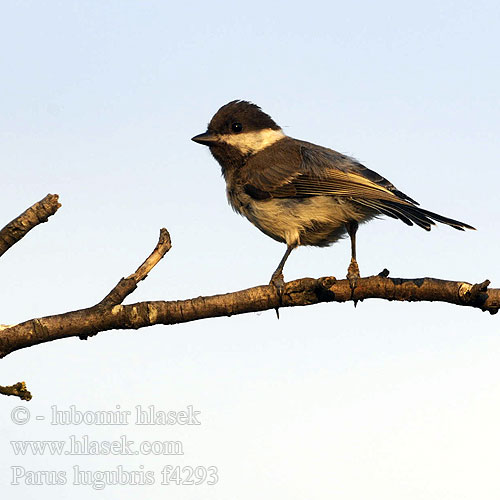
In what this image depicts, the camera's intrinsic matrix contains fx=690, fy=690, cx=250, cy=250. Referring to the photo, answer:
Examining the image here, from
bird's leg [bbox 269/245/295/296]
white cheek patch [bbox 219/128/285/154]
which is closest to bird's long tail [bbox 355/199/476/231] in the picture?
bird's leg [bbox 269/245/295/296]

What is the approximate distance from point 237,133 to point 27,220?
4.36 m

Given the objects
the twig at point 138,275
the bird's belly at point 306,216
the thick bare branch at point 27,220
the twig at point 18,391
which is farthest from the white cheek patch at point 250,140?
the twig at point 18,391

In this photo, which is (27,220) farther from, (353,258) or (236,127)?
(236,127)

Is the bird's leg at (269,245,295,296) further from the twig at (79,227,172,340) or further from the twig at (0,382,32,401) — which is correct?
the twig at (0,382,32,401)

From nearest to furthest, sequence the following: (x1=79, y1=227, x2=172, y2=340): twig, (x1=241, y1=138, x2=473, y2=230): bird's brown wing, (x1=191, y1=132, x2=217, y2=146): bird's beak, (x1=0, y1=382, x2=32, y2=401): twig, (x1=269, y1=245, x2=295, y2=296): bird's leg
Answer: (x1=0, y1=382, x2=32, y2=401): twig, (x1=79, y1=227, x2=172, y2=340): twig, (x1=269, y1=245, x2=295, y2=296): bird's leg, (x1=241, y1=138, x2=473, y2=230): bird's brown wing, (x1=191, y1=132, x2=217, y2=146): bird's beak

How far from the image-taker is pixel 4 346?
503cm

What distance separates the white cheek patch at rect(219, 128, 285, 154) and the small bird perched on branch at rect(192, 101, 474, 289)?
3.7 inches

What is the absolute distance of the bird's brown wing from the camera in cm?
722

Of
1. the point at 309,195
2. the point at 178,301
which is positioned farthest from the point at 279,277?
the point at 309,195

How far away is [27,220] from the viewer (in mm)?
4855

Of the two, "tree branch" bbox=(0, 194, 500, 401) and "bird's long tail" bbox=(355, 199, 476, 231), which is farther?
"bird's long tail" bbox=(355, 199, 476, 231)

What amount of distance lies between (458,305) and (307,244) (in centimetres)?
271

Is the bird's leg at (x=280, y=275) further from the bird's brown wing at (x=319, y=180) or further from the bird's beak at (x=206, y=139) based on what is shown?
the bird's beak at (x=206, y=139)

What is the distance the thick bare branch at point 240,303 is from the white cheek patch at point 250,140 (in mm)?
3373
